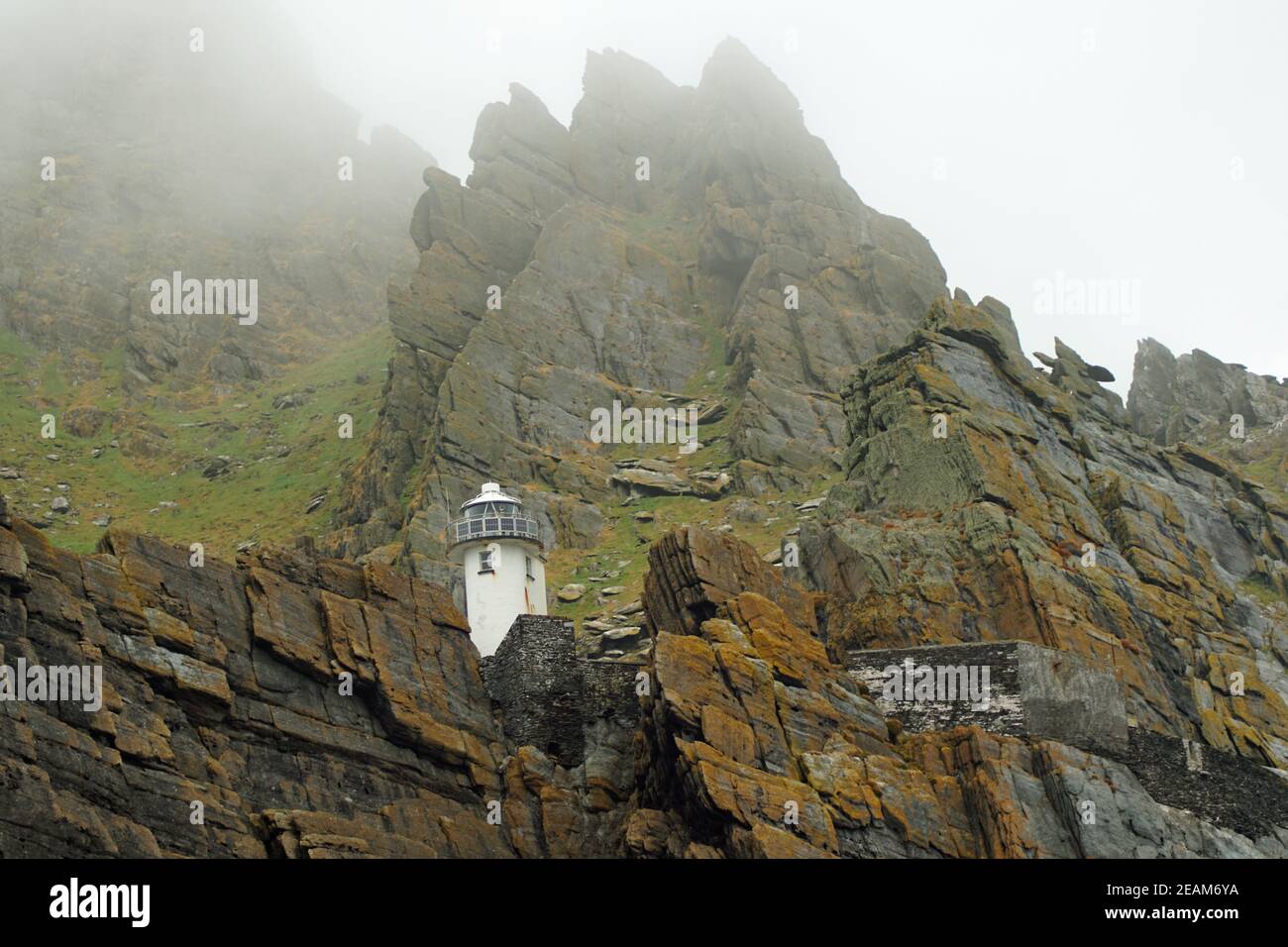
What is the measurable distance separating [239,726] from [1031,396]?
1338 inches

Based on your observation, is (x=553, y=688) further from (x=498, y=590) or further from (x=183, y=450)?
(x=183, y=450)

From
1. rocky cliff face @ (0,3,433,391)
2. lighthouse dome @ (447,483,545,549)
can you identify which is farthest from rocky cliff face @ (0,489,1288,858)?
rocky cliff face @ (0,3,433,391)

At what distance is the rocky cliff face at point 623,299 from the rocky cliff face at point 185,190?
80.5 feet

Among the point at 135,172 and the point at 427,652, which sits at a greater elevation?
the point at 135,172

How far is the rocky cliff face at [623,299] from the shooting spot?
82.4 metres

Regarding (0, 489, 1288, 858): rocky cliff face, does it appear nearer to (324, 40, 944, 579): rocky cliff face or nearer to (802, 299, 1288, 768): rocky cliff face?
(802, 299, 1288, 768): rocky cliff face

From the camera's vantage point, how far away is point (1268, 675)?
57219 mm

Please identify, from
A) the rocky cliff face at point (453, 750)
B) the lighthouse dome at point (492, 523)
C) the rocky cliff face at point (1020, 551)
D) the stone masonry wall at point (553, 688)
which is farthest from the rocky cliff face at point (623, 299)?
the rocky cliff face at point (453, 750)

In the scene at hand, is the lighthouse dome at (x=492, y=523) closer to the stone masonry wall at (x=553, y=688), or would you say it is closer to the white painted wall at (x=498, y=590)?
the white painted wall at (x=498, y=590)

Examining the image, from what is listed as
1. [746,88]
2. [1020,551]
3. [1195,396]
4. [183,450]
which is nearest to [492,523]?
[1020,551]

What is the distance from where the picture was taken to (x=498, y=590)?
57.9 metres
